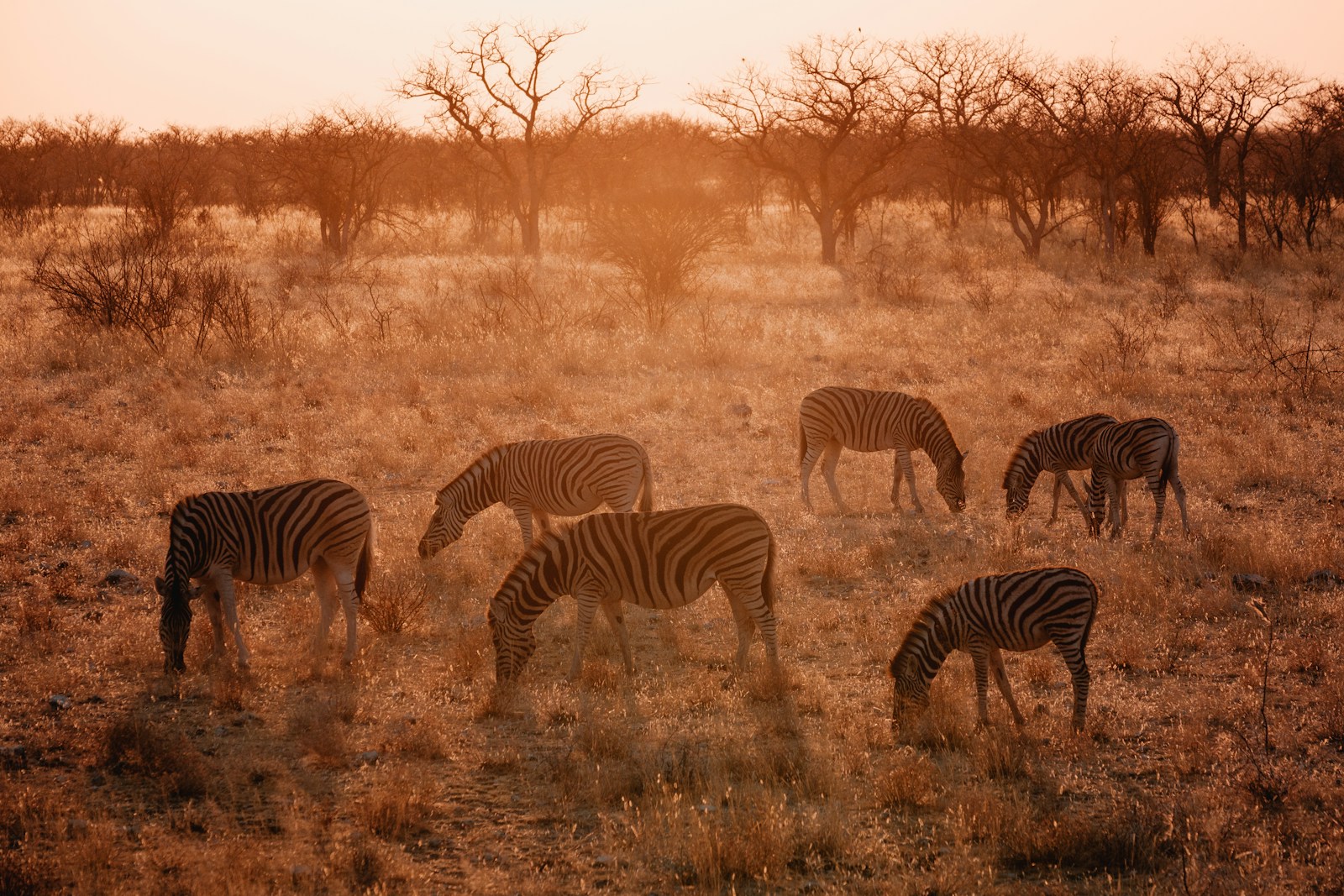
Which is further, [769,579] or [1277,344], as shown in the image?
[1277,344]

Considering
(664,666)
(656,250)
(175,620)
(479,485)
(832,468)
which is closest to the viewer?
(175,620)

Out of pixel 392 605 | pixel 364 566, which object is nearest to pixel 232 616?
pixel 364 566

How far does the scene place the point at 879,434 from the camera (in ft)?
36.7

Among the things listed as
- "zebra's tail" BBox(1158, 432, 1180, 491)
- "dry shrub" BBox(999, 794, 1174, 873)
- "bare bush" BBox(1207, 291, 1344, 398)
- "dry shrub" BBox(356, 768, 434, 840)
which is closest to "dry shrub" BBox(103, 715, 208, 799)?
"dry shrub" BBox(356, 768, 434, 840)

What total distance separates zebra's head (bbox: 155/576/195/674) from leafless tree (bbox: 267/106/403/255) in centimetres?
2176

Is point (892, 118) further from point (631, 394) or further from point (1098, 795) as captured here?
point (1098, 795)

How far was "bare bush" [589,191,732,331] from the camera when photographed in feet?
64.3

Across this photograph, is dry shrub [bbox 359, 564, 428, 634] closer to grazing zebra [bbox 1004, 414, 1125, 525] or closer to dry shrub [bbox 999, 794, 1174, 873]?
dry shrub [bbox 999, 794, 1174, 873]

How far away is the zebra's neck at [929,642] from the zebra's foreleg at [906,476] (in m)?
4.65

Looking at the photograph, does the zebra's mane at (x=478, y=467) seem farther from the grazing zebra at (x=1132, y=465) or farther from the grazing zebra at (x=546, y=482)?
the grazing zebra at (x=1132, y=465)

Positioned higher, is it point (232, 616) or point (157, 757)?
point (232, 616)

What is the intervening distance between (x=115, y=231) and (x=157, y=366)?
12.7 metres

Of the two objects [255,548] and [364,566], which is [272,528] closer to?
[255,548]

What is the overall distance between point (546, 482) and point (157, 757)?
12.6 ft
